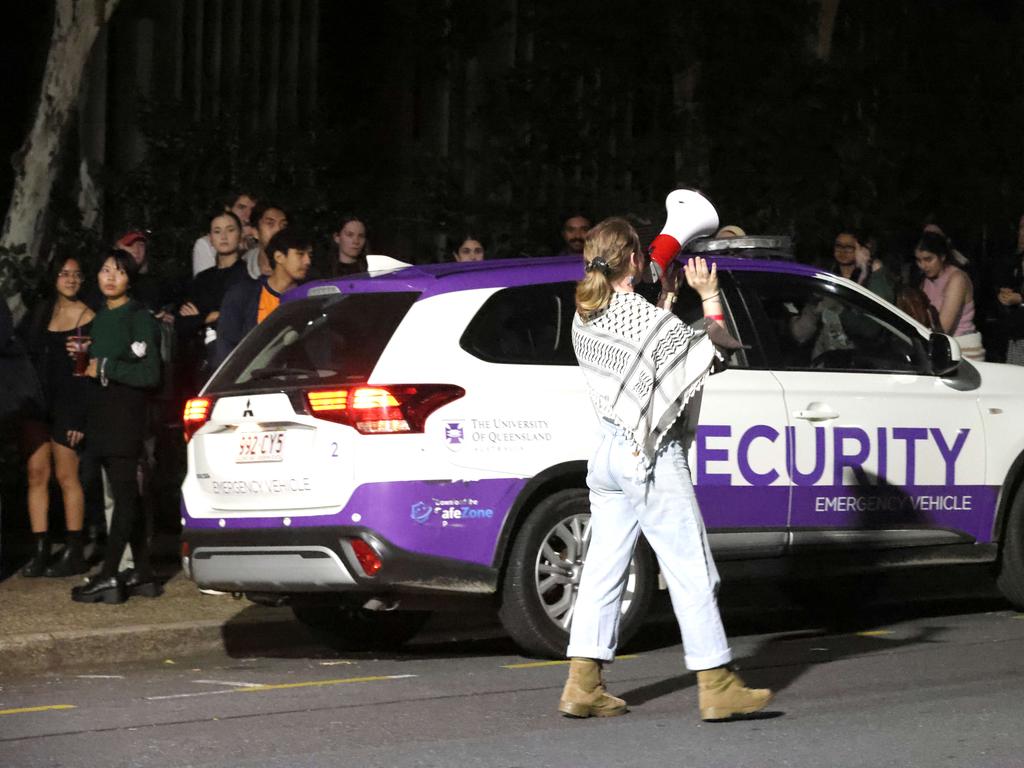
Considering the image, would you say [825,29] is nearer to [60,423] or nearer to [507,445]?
[60,423]

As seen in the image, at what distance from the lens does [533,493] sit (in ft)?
28.7

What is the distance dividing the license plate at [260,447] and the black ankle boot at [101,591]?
6.50 feet

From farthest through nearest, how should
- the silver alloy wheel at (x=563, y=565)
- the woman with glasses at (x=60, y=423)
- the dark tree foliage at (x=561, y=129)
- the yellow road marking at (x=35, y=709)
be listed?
the dark tree foliage at (x=561, y=129), the woman with glasses at (x=60, y=423), the silver alloy wheel at (x=563, y=565), the yellow road marking at (x=35, y=709)

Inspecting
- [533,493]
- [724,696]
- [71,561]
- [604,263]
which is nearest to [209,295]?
[71,561]

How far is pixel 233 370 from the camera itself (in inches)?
357

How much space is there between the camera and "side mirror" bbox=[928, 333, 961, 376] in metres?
9.85

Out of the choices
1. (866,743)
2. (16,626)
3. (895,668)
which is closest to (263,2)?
(16,626)

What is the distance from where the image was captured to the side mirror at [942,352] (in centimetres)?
985

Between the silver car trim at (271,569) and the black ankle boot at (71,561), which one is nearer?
the silver car trim at (271,569)

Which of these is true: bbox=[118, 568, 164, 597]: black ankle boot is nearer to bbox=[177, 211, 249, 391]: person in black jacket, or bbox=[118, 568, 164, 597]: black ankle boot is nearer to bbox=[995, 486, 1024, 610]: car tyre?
bbox=[177, 211, 249, 391]: person in black jacket

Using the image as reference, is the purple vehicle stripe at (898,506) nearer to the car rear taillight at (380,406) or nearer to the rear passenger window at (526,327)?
the rear passenger window at (526,327)

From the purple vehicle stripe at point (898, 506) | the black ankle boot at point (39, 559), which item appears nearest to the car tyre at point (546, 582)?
the purple vehicle stripe at point (898, 506)

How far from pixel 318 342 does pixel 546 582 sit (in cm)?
140

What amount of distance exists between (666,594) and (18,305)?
4.54 metres
